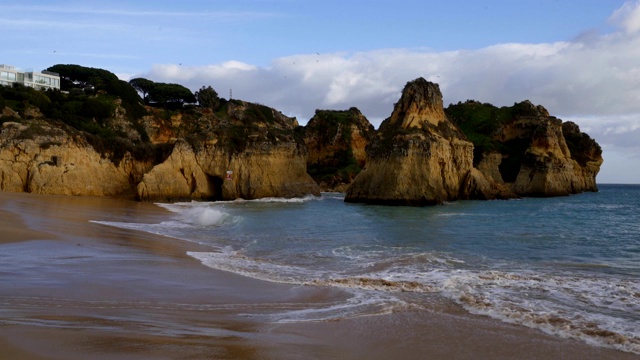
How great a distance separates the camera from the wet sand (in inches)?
211

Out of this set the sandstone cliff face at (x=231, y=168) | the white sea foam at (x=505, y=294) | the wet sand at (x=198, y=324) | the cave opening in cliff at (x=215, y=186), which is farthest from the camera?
the cave opening in cliff at (x=215, y=186)

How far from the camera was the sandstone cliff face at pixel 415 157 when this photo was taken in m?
39.8

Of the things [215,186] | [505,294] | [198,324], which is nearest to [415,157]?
[215,186]

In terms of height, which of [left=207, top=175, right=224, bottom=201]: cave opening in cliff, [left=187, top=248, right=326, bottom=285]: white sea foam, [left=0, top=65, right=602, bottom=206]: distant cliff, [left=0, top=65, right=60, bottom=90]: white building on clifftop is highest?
[left=0, top=65, right=60, bottom=90]: white building on clifftop

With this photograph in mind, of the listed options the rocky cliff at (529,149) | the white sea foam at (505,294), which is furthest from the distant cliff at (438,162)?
the white sea foam at (505,294)

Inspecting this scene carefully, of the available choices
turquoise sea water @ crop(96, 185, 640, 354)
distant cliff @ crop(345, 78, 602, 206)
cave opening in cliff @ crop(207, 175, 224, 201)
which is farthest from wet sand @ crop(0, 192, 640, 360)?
cave opening in cliff @ crop(207, 175, 224, 201)

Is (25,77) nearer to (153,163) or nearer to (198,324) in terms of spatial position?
(153,163)

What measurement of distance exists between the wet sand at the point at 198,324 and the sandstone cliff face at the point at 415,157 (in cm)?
3008

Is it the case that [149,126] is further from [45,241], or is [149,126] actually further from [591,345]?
[591,345]

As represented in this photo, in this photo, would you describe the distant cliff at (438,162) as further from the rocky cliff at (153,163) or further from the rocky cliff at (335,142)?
the rocky cliff at (335,142)

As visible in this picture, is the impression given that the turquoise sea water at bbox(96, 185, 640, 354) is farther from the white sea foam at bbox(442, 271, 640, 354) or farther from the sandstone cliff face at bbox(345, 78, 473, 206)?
the sandstone cliff face at bbox(345, 78, 473, 206)

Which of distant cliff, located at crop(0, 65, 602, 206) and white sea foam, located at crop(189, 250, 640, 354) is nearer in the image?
white sea foam, located at crop(189, 250, 640, 354)

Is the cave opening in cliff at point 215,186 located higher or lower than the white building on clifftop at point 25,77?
lower

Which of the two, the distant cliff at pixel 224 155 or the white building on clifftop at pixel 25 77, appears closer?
the distant cliff at pixel 224 155
